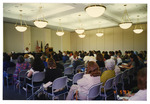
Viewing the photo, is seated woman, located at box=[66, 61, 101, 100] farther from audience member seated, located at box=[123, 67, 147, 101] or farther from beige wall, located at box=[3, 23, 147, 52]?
beige wall, located at box=[3, 23, 147, 52]

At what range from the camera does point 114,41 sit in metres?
13.5

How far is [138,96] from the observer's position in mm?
1640

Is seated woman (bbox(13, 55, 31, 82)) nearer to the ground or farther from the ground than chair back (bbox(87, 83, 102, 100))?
farther from the ground

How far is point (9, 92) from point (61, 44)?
38.8ft

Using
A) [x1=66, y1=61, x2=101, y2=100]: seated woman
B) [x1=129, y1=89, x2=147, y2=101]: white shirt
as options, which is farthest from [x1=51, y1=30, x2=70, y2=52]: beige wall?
[x1=129, y1=89, x2=147, y2=101]: white shirt

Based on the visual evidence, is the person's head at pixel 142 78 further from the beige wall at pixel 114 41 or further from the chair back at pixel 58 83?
the beige wall at pixel 114 41

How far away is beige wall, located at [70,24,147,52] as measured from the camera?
39.4 feet

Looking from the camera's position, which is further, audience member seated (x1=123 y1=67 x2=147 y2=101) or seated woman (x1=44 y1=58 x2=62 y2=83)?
seated woman (x1=44 y1=58 x2=62 y2=83)

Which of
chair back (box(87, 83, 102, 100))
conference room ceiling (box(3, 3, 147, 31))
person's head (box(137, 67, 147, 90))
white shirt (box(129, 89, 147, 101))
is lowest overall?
chair back (box(87, 83, 102, 100))

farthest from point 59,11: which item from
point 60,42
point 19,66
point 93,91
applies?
point 60,42

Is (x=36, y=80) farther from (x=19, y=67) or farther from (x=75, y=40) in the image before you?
(x=75, y=40)

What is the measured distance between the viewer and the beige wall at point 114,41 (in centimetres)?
1200

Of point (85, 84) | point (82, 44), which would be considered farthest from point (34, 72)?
point (82, 44)

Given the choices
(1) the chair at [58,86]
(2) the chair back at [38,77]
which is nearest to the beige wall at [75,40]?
(2) the chair back at [38,77]
